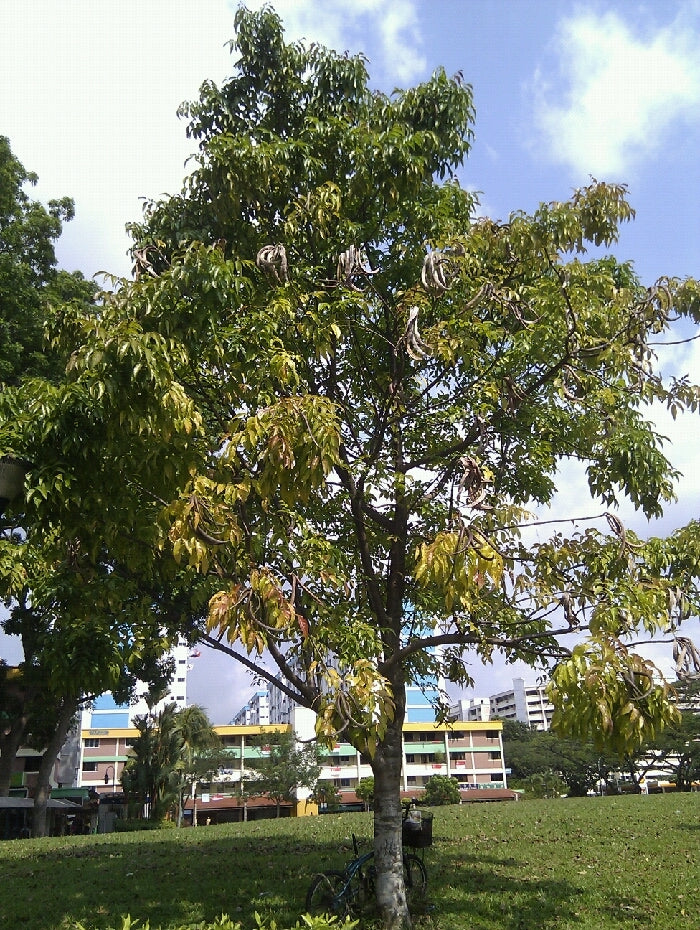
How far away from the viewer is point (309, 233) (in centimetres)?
851

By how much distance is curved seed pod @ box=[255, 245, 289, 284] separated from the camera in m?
6.94

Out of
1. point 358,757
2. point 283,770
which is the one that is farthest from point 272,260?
point 358,757

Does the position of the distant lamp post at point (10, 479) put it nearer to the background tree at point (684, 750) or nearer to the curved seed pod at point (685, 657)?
the curved seed pod at point (685, 657)

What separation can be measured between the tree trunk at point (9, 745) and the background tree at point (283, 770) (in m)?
28.8

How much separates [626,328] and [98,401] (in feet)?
16.3

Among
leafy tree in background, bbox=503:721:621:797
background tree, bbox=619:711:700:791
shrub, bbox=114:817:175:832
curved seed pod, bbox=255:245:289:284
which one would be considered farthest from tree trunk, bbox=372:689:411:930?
background tree, bbox=619:711:700:791

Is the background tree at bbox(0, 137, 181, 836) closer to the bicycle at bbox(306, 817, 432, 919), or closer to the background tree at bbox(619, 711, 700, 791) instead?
the bicycle at bbox(306, 817, 432, 919)

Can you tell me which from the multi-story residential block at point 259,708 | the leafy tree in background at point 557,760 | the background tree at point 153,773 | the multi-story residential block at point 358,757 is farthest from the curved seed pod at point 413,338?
the multi-story residential block at point 259,708

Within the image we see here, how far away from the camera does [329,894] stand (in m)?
8.10

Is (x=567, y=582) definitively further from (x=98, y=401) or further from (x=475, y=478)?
(x=98, y=401)

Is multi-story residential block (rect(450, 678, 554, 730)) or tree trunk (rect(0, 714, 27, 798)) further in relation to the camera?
multi-story residential block (rect(450, 678, 554, 730))

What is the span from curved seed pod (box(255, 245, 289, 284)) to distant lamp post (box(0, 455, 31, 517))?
9.64 feet

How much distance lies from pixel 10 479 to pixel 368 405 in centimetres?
453

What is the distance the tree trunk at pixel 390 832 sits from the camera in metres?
7.46
